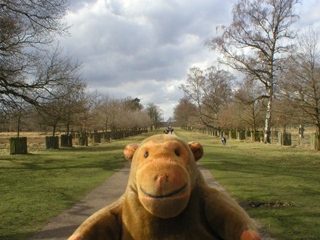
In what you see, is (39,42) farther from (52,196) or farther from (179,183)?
(179,183)

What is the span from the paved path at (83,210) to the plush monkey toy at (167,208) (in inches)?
98.8

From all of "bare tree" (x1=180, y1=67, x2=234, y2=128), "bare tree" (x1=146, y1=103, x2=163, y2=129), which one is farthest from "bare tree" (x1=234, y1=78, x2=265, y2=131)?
"bare tree" (x1=146, y1=103, x2=163, y2=129)

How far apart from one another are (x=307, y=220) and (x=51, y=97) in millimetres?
13932

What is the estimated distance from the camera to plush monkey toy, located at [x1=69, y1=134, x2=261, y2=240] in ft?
6.29

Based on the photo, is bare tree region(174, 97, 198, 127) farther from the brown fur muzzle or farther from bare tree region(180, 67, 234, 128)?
the brown fur muzzle

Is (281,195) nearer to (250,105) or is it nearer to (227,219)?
(227,219)

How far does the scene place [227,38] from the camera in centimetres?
2442

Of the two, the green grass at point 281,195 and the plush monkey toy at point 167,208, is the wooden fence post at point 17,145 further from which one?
the plush monkey toy at point 167,208

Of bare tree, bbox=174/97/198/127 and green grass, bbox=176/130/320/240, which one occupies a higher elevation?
bare tree, bbox=174/97/198/127

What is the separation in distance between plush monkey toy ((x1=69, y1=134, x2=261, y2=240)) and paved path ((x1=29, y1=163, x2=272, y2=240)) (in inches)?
98.8

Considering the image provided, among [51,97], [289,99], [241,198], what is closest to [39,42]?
[51,97]

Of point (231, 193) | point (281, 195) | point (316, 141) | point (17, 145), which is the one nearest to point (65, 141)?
point (17, 145)

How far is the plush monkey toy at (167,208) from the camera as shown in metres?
1.92

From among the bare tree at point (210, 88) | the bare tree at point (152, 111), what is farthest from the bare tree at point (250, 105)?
the bare tree at point (152, 111)
